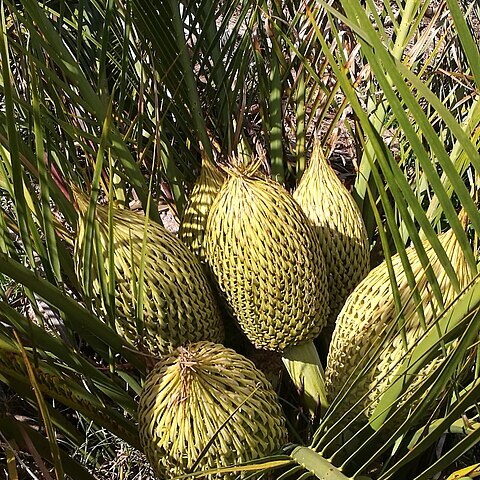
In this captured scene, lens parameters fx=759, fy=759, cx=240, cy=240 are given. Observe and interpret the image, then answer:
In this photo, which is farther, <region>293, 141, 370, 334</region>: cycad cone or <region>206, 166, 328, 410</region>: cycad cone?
<region>293, 141, 370, 334</region>: cycad cone

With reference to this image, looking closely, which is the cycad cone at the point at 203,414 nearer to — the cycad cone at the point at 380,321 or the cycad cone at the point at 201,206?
the cycad cone at the point at 380,321

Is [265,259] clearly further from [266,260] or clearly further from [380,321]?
[380,321]

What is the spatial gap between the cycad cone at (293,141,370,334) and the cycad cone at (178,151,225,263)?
139 mm

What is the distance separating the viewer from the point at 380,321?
39.8 inches

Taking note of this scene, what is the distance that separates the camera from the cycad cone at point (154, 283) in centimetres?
102

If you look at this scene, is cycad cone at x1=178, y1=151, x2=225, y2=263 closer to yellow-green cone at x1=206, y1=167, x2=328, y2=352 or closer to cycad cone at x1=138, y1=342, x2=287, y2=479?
yellow-green cone at x1=206, y1=167, x2=328, y2=352

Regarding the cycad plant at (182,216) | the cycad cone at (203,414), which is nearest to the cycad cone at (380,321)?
the cycad plant at (182,216)

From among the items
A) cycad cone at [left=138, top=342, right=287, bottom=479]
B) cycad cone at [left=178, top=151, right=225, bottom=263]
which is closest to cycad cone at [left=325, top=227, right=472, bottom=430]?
cycad cone at [left=138, top=342, right=287, bottom=479]

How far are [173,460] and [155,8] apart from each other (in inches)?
32.7

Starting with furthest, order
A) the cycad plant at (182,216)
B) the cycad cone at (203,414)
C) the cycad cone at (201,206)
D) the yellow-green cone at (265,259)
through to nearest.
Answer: the cycad cone at (201,206), the yellow-green cone at (265,259), the cycad cone at (203,414), the cycad plant at (182,216)

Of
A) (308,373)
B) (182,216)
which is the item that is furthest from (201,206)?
(308,373)

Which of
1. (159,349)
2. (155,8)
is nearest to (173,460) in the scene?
(159,349)

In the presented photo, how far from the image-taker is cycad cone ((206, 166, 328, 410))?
102cm

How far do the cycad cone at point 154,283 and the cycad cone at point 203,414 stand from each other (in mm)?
104
